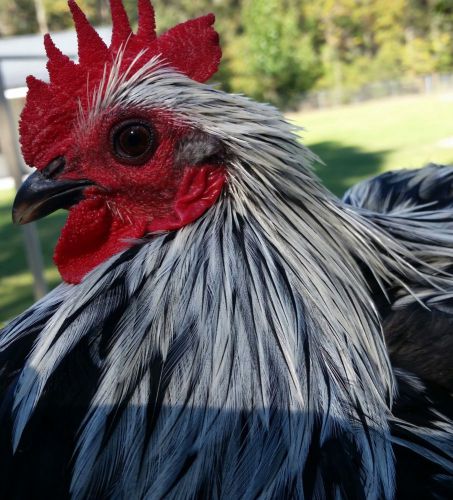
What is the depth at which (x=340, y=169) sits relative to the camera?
12.0 metres

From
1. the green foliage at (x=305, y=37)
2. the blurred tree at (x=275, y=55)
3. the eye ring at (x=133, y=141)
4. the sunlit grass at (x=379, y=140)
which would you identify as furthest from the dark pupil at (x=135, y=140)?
the blurred tree at (x=275, y=55)

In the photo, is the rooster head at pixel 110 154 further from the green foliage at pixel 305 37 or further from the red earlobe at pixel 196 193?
the green foliage at pixel 305 37

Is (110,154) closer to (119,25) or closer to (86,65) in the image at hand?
(86,65)

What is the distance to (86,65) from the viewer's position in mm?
1764

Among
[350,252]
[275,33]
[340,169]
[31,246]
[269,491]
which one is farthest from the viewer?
[275,33]

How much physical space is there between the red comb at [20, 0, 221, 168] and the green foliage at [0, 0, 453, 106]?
30.2 meters

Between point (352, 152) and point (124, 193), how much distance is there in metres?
13.2

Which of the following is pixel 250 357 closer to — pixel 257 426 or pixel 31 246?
pixel 257 426

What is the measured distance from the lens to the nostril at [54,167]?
5.51 feet

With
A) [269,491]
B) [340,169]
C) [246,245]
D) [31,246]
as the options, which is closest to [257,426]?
[269,491]

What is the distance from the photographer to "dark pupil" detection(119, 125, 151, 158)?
5.29 ft

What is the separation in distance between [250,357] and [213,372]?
10 centimetres

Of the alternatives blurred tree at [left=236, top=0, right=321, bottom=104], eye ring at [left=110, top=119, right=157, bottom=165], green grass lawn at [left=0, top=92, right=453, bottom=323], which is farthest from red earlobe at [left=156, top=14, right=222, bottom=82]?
blurred tree at [left=236, top=0, right=321, bottom=104]

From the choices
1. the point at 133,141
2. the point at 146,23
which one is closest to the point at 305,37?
the point at 146,23
